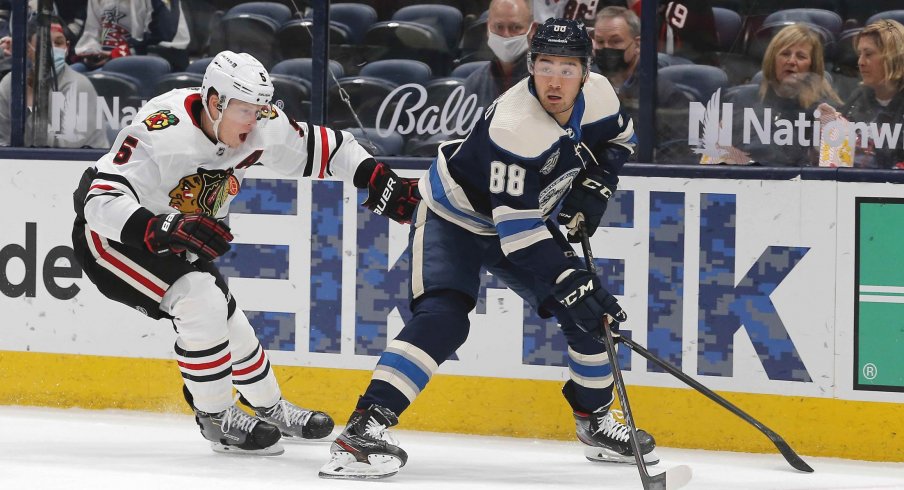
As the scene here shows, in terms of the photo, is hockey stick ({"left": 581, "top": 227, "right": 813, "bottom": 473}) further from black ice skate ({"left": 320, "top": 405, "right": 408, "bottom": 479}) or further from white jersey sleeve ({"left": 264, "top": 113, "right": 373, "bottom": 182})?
white jersey sleeve ({"left": 264, "top": 113, "right": 373, "bottom": 182})

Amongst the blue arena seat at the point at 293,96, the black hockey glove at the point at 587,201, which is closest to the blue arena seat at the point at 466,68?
the blue arena seat at the point at 293,96

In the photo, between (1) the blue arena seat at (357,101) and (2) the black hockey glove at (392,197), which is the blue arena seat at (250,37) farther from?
(2) the black hockey glove at (392,197)

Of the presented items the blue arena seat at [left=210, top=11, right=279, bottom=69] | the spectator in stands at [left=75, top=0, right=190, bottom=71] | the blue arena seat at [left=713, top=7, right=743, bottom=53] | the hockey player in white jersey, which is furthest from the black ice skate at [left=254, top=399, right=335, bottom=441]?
the blue arena seat at [left=713, top=7, right=743, bottom=53]

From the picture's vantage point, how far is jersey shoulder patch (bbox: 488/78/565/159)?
355cm

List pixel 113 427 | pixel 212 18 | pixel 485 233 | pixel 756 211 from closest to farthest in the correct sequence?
1. pixel 485 233
2. pixel 756 211
3. pixel 113 427
4. pixel 212 18

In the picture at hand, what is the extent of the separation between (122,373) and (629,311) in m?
1.71

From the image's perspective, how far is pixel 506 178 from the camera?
355 centimetres

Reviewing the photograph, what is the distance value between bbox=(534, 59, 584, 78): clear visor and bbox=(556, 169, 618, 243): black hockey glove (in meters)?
0.39

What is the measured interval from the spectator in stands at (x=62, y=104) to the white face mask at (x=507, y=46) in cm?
140

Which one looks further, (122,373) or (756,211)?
(122,373)

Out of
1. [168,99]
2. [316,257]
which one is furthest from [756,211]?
[168,99]

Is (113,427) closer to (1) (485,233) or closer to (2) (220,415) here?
(2) (220,415)

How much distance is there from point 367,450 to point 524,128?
0.91m

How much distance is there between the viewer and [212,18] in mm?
4855
